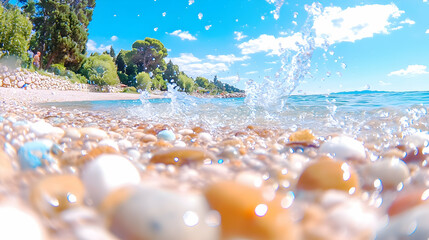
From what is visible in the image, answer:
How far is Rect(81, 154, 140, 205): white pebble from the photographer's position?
0.70m

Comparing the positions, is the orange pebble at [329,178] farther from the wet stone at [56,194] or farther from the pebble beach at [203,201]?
the wet stone at [56,194]

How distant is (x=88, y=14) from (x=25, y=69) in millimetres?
16085

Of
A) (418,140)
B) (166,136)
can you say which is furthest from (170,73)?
(418,140)

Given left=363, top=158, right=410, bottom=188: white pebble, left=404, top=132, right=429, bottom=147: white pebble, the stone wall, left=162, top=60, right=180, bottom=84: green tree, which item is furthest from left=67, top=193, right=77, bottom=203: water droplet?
left=162, top=60, right=180, bottom=84: green tree

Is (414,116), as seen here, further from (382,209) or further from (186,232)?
(186,232)

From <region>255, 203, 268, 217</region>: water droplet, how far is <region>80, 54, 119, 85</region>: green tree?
23925mm

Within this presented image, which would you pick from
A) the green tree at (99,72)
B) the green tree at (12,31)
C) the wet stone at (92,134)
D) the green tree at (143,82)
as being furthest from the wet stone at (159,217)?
the green tree at (143,82)

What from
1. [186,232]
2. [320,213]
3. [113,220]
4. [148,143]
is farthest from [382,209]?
[148,143]

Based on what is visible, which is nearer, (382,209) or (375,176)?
(382,209)

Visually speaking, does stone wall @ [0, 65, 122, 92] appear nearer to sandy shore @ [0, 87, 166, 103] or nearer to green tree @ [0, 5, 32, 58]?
green tree @ [0, 5, 32, 58]

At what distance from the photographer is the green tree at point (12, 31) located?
12320 mm

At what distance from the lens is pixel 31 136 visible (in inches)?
60.0

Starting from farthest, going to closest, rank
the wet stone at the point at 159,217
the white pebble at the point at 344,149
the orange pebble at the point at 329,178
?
the white pebble at the point at 344,149, the orange pebble at the point at 329,178, the wet stone at the point at 159,217

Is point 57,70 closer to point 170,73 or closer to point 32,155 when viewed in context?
point 32,155
